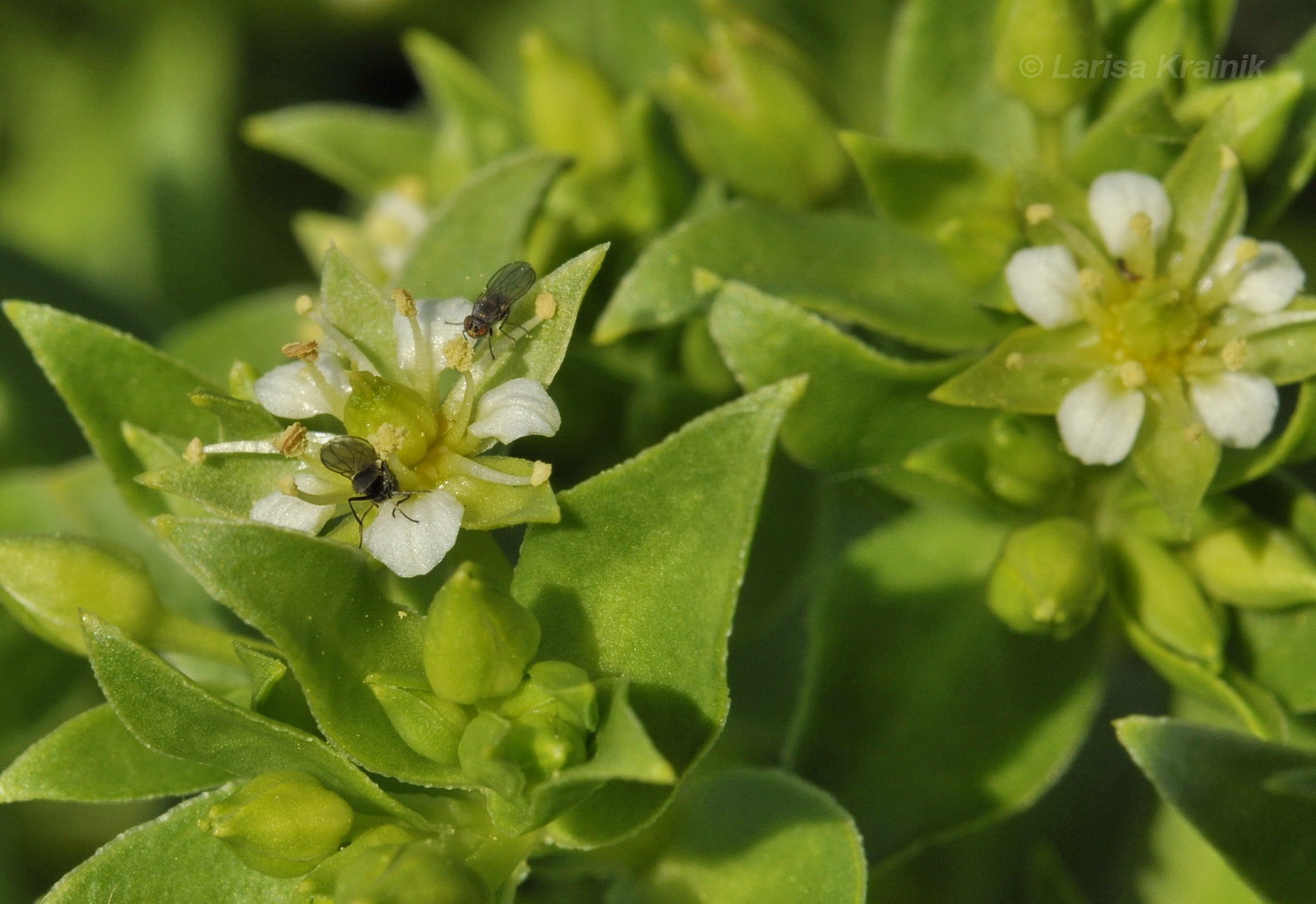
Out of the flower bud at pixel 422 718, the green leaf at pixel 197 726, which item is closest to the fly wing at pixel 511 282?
the flower bud at pixel 422 718

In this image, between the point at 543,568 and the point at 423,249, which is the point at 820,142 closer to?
the point at 423,249

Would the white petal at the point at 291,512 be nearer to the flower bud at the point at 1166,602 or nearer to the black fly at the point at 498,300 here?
the black fly at the point at 498,300

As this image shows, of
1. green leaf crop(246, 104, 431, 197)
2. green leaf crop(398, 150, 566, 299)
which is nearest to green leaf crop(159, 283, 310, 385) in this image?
green leaf crop(246, 104, 431, 197)

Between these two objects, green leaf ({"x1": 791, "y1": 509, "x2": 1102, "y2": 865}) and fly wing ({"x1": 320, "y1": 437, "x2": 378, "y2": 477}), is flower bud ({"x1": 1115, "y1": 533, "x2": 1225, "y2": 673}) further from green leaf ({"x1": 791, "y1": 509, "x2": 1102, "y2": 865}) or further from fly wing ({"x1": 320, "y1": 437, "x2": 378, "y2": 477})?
fly wing ({"x1": 320, "y1": 437, "x2": 378, "y2": 477})

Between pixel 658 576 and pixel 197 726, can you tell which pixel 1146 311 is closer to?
pixel 658 576

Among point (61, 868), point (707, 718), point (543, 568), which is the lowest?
point (61, 868)

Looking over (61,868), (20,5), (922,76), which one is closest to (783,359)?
(922,76)
